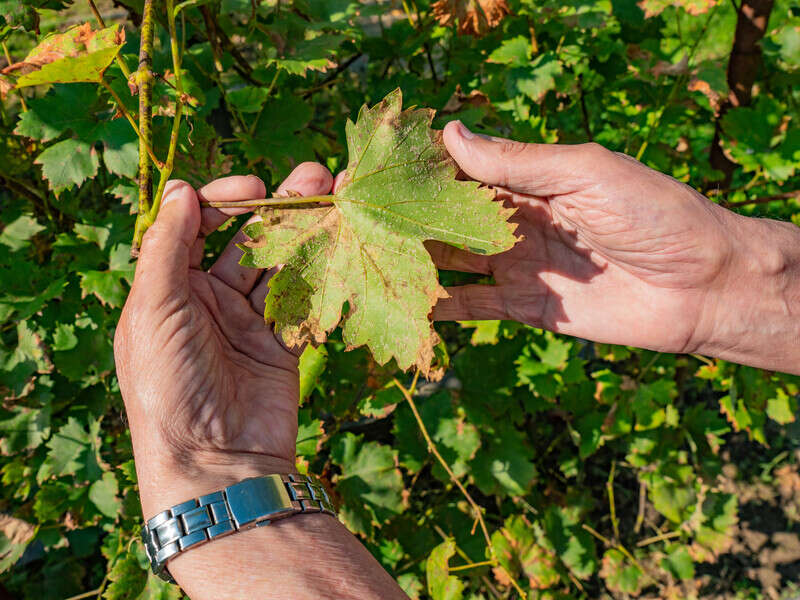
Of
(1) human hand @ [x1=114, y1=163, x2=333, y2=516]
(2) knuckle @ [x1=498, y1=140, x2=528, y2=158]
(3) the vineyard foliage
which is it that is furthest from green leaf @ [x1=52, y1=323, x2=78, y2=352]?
(2) knuckle @ [x1=498, y1=140, x2=528, y2=158]

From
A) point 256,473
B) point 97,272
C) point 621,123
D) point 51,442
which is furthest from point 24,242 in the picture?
point 621,123

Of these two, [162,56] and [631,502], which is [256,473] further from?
[631,502]

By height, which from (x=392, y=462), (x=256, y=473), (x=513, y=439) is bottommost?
(x=513, y=439)

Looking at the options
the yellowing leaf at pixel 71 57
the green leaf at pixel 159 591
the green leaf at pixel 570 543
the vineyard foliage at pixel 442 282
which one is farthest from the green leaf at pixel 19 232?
the green leaf at pixel 570 543

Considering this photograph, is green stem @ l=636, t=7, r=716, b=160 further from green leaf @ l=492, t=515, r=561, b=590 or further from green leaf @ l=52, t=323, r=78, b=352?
green leaf @ l=52, t=323, r=78, b=352

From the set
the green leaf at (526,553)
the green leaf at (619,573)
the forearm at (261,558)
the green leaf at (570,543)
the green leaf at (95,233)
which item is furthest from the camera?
the green leaf at (619,573)

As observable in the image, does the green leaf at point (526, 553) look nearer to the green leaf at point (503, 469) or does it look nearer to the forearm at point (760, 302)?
the green leaf at point (503, 469)
